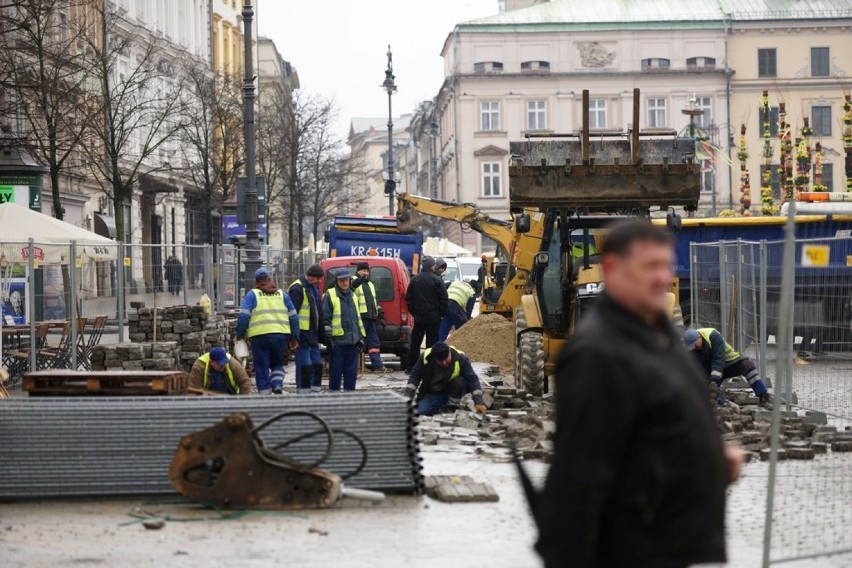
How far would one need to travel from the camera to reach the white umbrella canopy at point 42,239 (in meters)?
19.3

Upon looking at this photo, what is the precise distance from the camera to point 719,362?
1747 centimetres

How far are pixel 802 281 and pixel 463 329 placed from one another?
1341cm

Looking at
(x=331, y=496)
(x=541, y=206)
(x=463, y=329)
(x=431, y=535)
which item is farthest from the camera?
(x=463, y=329)

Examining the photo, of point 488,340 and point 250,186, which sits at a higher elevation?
point 250,186

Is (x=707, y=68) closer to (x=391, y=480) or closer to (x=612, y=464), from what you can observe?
(x=391, y=480)

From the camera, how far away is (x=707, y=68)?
92312 millimetres

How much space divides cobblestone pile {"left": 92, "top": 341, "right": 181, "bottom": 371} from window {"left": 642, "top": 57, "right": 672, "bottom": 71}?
7575 cm

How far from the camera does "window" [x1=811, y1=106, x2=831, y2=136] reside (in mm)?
92000

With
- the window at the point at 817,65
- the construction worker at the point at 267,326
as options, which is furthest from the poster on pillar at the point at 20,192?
the window at the point at 817,65

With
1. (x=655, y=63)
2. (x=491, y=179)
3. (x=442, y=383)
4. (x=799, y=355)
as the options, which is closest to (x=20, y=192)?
(x=442, y=383)

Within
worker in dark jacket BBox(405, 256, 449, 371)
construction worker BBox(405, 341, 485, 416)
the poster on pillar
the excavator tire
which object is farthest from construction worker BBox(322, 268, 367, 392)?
the poster on pillar

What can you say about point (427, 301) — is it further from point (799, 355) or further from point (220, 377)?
point (220, 377)

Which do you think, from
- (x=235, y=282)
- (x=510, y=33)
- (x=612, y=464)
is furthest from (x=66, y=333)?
(x=510, y=33)

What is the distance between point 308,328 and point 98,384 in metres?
7.61
